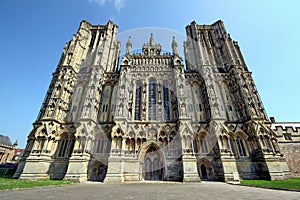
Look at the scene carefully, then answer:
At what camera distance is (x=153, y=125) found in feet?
66.5

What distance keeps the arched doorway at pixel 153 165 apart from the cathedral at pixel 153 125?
13 centimetres

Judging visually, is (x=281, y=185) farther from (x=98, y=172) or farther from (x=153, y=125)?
(x=98, y=172)

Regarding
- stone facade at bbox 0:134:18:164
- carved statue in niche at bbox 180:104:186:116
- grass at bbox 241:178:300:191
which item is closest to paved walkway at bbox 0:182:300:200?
grass at bbox 241:178:300:191

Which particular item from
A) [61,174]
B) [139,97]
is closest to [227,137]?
[139,97]

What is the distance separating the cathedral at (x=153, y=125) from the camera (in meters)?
17.4

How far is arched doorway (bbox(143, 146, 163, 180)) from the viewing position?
18.6m

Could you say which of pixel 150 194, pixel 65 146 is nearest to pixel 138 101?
pixel 65 146

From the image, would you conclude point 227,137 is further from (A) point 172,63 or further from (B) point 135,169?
(A) point 172,63

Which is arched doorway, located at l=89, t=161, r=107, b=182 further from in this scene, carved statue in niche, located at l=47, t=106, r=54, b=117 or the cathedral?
carved statue in niche, located at l=47, t=106, r=54, b=117

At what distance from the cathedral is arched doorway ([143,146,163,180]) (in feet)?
0.42

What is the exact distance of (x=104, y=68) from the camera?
26562 mm

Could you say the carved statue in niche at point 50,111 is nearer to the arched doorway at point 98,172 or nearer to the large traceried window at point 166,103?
the arched doorway at point 98,172

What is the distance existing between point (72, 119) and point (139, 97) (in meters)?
10.9

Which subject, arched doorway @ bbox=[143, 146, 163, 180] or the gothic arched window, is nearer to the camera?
arched doorway @ bbox=[143, 146, 163, 180]
